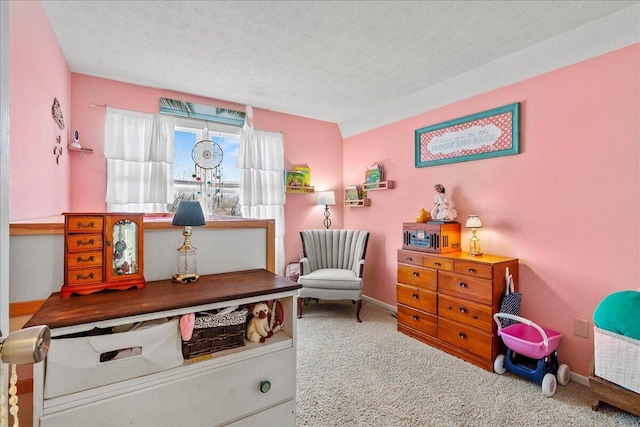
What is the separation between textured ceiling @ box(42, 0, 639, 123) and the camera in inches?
74.6

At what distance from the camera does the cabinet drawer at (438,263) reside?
8.50 ft

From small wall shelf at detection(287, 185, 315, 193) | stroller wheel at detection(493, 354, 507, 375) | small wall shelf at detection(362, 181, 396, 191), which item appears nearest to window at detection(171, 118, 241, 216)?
small wall shelf at detection(287, 185, 315, 193)

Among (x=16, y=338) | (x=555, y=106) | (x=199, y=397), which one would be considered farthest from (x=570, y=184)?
(x=16, y=338)

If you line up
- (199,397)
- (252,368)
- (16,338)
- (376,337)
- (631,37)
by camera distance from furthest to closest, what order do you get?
(376,337), (631,37), (252,368), (199,397), (16,338)

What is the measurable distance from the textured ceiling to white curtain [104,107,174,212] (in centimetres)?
43

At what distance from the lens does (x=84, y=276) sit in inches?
45.9

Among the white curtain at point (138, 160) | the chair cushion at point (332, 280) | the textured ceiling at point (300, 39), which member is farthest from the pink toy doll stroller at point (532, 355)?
the white curtain at point (138, 160)

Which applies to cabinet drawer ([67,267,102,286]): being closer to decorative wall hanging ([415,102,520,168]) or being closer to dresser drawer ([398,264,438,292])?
dresser drawer ([398,264,438,292])

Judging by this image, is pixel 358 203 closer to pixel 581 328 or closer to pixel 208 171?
pixel 208 171

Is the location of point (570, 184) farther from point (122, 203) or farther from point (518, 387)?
point (122, 203)

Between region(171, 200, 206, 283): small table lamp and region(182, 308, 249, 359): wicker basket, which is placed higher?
region(171, 200, 206, 283): small table lamp

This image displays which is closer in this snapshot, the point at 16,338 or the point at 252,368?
the point at 16,338

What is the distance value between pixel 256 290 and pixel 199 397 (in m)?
0.44

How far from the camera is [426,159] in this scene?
3.25m
